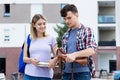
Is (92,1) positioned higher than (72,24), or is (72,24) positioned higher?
(92,1)

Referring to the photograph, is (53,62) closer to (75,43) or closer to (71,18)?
(75,43)

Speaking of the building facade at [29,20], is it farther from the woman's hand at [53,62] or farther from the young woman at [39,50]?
the woman's hand at [53,62]

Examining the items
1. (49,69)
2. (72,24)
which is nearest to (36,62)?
(49,69)

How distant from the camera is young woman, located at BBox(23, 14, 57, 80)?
6418 millimetres

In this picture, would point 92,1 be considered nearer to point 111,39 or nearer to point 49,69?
point 111,39

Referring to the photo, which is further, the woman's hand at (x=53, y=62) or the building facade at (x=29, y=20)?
the building facade at (x=29, y=20)

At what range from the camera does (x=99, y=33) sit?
56219 mm

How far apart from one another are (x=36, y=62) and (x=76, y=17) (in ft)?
3.24

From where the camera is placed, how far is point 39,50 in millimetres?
6449

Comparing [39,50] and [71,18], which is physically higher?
[71,18]

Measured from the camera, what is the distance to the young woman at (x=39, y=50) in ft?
21.1

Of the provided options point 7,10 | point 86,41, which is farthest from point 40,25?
point 7,10

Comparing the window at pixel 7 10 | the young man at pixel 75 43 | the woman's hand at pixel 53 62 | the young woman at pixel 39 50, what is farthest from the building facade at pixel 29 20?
the young man at pixel 75 43

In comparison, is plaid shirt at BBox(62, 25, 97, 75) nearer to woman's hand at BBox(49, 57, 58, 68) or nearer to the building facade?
woman's hand at BBox(49, 57, 58, 68)
